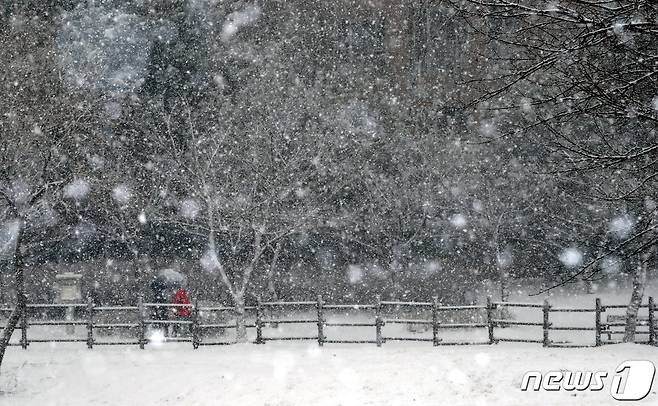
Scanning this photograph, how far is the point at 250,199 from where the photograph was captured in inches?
861

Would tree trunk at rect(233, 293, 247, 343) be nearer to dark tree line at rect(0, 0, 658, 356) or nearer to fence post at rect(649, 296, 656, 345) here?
dark tree line at rect(0, 0, 658, 356)

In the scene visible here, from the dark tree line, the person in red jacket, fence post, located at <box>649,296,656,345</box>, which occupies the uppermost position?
the dark tree line

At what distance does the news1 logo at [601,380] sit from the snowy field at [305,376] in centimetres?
20

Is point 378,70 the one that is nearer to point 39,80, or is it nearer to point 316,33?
point 316,33

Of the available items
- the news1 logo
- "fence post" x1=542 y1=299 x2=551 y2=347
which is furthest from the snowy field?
"fence post" x1=542 y1=299 x2=551 y2=347

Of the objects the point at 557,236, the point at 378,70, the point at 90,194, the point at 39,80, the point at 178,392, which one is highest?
the point at 378,70

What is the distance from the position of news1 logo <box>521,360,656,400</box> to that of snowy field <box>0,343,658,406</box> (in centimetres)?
20

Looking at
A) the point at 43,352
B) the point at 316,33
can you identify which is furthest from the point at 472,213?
the point at 43,352

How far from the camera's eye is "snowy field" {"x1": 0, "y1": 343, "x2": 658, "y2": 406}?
501 inches

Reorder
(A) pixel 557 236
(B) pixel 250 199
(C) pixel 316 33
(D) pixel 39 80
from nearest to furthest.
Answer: (D) pixel 39 80, (B) pixel 250 199, (A) pixel 557 236, (C) pixel 316 33

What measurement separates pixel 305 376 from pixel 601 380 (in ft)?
19.1

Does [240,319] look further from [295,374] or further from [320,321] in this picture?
[295,374]

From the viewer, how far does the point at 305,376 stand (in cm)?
1376

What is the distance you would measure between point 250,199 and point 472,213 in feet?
36.1
